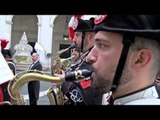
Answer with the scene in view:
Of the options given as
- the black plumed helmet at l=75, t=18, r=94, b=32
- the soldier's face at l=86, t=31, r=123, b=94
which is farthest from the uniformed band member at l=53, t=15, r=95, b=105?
the soldier's face at l=86, t=31, r=123, b=94

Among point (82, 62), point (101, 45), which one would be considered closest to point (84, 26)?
point (82, 62)

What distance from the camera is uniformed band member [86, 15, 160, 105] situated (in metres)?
1.08

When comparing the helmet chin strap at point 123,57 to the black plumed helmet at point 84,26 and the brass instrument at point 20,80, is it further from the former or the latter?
the black plumed helmet at point 84,26

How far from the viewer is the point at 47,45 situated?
23594 millimetres

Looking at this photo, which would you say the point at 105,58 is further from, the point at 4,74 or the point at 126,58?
the point at 4,74

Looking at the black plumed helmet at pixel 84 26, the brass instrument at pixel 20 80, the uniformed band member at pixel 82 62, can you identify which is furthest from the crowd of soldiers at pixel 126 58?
the black plumed helmet at pixel 84 26

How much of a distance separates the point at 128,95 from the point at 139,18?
0.28 metres

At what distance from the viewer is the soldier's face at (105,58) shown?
3.63ft

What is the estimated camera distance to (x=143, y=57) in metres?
1.13

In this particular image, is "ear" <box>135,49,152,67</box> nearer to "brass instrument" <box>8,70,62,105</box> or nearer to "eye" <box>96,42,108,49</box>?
"eye" <box>96,42,108,49</box>
